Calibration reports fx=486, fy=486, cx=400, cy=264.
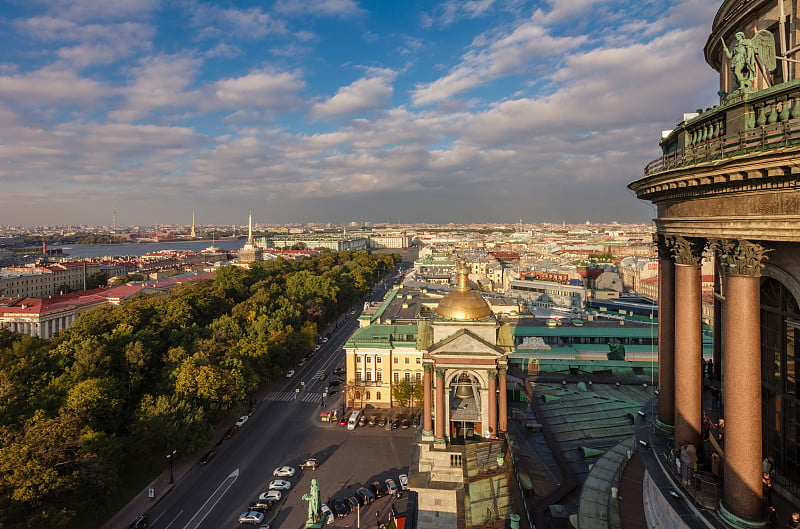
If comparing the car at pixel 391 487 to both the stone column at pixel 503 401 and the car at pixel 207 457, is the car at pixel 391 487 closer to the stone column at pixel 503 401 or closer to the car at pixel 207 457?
the car at pixel 207 457

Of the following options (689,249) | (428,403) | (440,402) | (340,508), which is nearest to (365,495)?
(340,508)

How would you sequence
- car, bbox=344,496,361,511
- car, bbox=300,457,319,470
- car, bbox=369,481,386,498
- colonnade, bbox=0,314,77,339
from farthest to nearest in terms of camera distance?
colonnade, bbox=0,314,77,339
car, bbox=300,457,319,470
car, bbox=369,481,386,498
car, bbox=344,496,361,511

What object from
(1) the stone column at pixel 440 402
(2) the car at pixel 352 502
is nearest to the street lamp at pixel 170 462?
(2) the car at pixel 352 502

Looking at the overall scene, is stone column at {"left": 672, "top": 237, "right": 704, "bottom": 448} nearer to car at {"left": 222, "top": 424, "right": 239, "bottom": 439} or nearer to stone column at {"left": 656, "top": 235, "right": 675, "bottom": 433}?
stone column at {"left": 656, "top": 235, "right": 675, "bottom": 433}

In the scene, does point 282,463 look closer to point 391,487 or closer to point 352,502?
point 352,502

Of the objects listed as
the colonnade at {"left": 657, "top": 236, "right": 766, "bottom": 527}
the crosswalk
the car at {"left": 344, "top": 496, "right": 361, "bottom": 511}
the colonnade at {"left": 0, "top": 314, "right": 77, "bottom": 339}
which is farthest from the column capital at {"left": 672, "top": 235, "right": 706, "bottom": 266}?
the colonnade at {"left": 0, "top": 314, "right": 77, "bottom": 339}

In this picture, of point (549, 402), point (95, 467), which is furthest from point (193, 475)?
point (549, 402)

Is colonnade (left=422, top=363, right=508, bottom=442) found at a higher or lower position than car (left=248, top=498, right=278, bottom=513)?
higher
